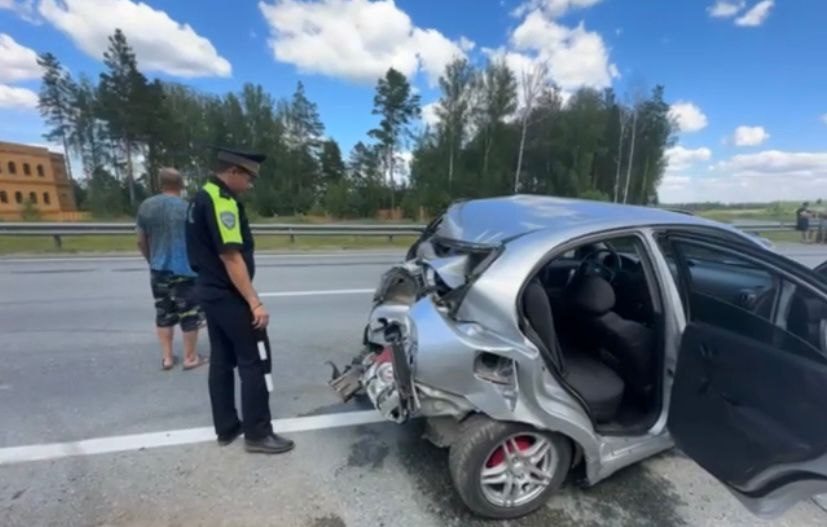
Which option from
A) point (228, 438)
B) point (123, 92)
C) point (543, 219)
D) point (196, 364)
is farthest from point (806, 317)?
point (123, 92)

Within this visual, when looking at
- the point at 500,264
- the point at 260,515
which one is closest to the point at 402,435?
the point at 260,515

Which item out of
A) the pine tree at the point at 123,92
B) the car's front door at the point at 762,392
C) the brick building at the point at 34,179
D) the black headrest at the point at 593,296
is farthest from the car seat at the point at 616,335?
the brick building at the point at 34,179

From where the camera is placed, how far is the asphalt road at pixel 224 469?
7.04ft

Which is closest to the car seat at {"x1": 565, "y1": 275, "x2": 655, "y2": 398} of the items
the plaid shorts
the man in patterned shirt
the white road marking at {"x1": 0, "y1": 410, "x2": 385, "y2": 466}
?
the white road marking at {"x1": 0, "y1": 410, "x2": 385, "y2": 466}

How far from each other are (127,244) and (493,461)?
45.6 feet

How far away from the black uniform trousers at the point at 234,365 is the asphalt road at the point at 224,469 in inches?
7.4

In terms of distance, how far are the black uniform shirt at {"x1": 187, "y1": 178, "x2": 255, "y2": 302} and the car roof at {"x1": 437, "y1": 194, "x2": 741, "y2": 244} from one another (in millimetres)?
1281

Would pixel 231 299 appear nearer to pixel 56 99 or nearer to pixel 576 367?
pixel 576 367

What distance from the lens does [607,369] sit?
8.64 feet

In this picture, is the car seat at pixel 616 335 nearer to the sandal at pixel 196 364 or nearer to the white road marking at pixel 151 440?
the white road marking at pixel 151 440

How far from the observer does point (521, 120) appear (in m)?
33.8

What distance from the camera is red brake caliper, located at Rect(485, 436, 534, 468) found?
7.02 ft

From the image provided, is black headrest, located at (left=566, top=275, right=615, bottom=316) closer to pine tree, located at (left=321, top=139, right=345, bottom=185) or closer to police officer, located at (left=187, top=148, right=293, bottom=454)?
police officer, located at (left=187, top=148, right=293, bottom=454)

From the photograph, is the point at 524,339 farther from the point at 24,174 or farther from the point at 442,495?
the point at 24,174
